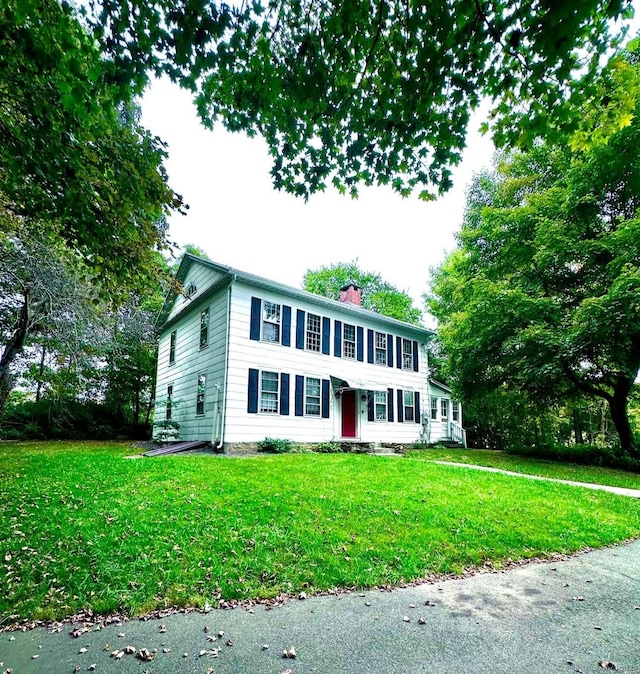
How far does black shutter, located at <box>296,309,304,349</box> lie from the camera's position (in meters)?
14.0

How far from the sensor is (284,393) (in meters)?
13.3

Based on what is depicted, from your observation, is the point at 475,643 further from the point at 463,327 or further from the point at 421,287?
the point at 421,287

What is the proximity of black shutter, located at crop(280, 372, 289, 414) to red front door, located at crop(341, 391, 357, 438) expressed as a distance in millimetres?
2918

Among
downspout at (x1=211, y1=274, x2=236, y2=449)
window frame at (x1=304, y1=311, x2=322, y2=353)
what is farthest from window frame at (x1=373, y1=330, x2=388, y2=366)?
downspout at (x1=211, y1=274, x2=236, y2=449)

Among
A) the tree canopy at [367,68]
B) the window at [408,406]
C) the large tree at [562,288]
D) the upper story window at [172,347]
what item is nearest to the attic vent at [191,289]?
the upper story window at [172,347]

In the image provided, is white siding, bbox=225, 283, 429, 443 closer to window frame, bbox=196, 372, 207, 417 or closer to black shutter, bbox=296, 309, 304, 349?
black shutter, bbox=296, 309, 304, 349

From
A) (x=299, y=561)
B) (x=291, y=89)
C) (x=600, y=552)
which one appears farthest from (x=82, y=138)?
(x=600, y=552)

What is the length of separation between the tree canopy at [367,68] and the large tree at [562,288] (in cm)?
1035

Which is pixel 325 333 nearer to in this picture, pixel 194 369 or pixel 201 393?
pixel 201 393

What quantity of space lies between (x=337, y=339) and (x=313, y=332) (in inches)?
47.3

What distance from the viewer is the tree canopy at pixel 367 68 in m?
3.08

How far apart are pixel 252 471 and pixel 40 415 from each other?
49.4 feet

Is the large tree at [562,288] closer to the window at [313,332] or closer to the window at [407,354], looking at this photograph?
the window at [407,354]

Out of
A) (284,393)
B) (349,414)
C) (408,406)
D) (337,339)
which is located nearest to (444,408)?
(408,406)
